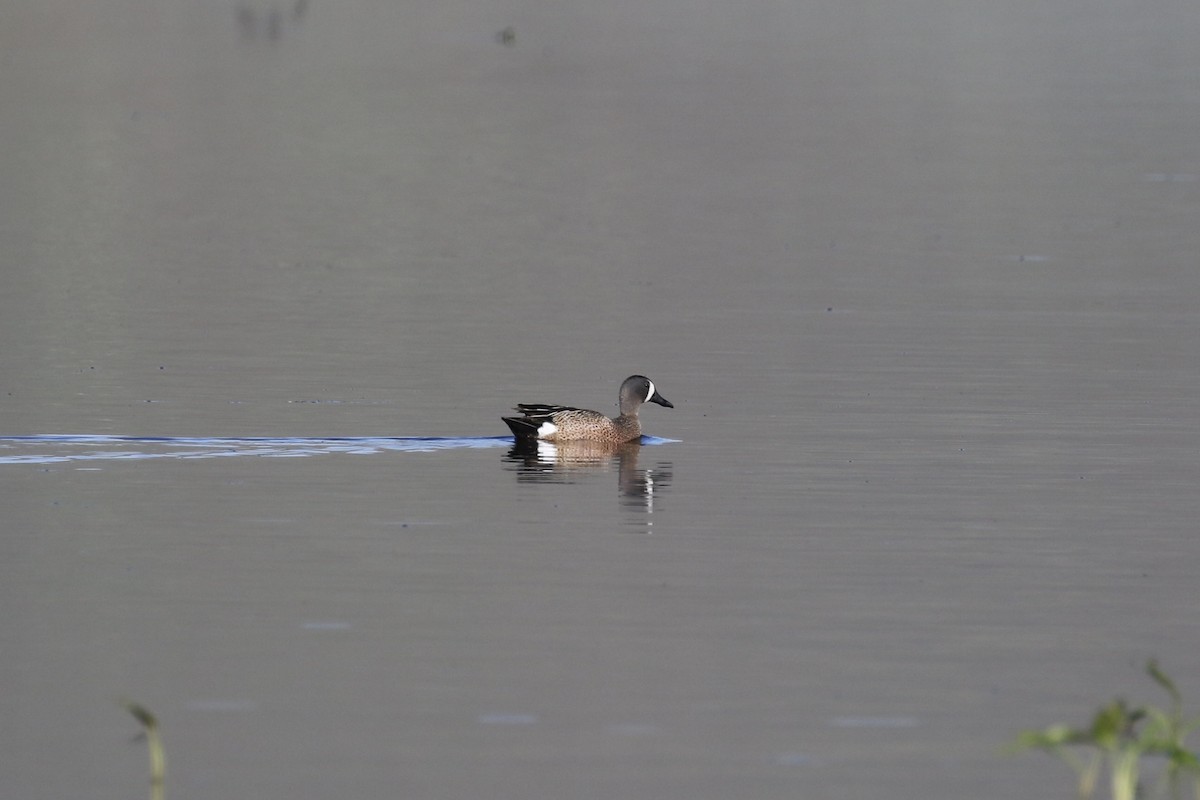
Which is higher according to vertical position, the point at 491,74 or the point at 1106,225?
the point at 491,74

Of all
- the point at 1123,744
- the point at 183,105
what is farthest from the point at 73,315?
the point at 183,105

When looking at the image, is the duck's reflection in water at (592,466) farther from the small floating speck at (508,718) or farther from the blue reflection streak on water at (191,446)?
the small floating speck at (508,718)

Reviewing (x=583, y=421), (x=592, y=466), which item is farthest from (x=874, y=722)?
(x=583, y=421)

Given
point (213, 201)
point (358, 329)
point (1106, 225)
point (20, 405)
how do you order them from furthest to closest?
point (213, 201), point (1106, 225), point (358, 329), point (20, 405)

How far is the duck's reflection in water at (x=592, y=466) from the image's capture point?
17375 millimetres

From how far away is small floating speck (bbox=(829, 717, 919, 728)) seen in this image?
427 inches

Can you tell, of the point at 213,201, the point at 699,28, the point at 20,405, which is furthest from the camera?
the point at 699,28

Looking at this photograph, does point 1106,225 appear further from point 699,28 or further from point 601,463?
point 699,28

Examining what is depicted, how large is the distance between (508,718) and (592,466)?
25.9 feet

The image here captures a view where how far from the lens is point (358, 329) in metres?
26.2

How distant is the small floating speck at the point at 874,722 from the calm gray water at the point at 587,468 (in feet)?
0.13

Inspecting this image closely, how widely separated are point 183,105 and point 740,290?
34039 millimetres

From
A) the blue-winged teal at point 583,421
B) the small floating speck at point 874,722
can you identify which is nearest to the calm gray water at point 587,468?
the small floating speck at point 874,722

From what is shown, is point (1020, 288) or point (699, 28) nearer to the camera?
point (1020, 288)
